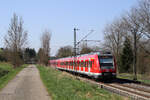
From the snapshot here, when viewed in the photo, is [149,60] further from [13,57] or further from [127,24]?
[13,57]

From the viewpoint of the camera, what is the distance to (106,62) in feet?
67.7

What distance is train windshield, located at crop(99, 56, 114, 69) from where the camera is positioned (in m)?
20.4

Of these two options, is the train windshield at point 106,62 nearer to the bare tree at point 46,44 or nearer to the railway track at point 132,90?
the railway track at point 132,90

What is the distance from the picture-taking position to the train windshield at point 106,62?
805 inches

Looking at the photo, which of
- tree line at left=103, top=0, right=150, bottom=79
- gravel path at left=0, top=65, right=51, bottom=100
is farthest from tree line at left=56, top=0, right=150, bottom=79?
gravel path at left=0, top=65, right=51, bottom=100

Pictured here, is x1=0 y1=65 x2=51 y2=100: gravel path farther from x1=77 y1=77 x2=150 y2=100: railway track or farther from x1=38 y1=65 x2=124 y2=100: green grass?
x1=77 y1=77 x2=150 y2=100: railway track

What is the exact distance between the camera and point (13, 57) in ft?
159

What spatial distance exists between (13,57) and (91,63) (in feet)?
98.2

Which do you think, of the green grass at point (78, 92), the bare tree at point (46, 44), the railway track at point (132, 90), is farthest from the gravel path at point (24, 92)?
the bare tree at point (46, 44)

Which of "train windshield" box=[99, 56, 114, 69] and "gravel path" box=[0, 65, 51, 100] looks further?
"train windshield" box=[99, 56, 114, 69]

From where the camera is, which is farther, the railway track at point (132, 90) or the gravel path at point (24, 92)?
the railway track at point (132, 90)

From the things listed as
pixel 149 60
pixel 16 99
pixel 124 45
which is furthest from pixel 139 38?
pixel 16 99

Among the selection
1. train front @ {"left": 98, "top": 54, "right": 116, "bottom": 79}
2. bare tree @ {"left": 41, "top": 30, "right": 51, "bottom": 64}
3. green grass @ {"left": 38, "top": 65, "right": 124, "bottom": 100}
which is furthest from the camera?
bare tree @ {"left": 41, "top": 30, "right": 51, "bottom": 64}

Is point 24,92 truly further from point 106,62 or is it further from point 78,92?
point 106,62
